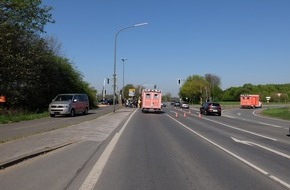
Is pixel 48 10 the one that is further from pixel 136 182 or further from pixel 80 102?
pixel 136 182

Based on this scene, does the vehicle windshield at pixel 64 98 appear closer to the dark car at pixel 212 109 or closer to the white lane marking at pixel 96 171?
the dark car at pixel 212 109

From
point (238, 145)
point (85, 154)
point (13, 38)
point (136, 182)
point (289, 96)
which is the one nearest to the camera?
point (136, 182)

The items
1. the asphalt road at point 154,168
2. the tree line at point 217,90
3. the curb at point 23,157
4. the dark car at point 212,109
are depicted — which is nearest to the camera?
the asphalt road at point 154,168

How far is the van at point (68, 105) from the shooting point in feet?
115

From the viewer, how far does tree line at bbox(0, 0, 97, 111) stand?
115ft

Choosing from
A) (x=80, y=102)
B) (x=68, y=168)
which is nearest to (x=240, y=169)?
(x=68, y=168)

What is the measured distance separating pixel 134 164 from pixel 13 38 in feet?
94.6

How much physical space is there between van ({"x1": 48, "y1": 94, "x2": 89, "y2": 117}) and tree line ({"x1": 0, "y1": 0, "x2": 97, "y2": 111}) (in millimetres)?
3816

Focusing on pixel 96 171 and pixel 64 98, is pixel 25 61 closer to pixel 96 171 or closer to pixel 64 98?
pixel 64 98

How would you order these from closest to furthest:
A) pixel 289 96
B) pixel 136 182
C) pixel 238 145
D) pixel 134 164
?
pixel 136 182 → pixel 134 164 → pixel 238 145 → pixel 289 96

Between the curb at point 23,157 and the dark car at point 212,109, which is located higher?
the dark car at point 212,109

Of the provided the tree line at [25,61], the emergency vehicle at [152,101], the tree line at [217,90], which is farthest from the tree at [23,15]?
the tree line at [217,90]

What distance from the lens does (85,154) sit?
1212 centimetres

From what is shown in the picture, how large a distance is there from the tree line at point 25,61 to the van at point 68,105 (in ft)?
12.5
